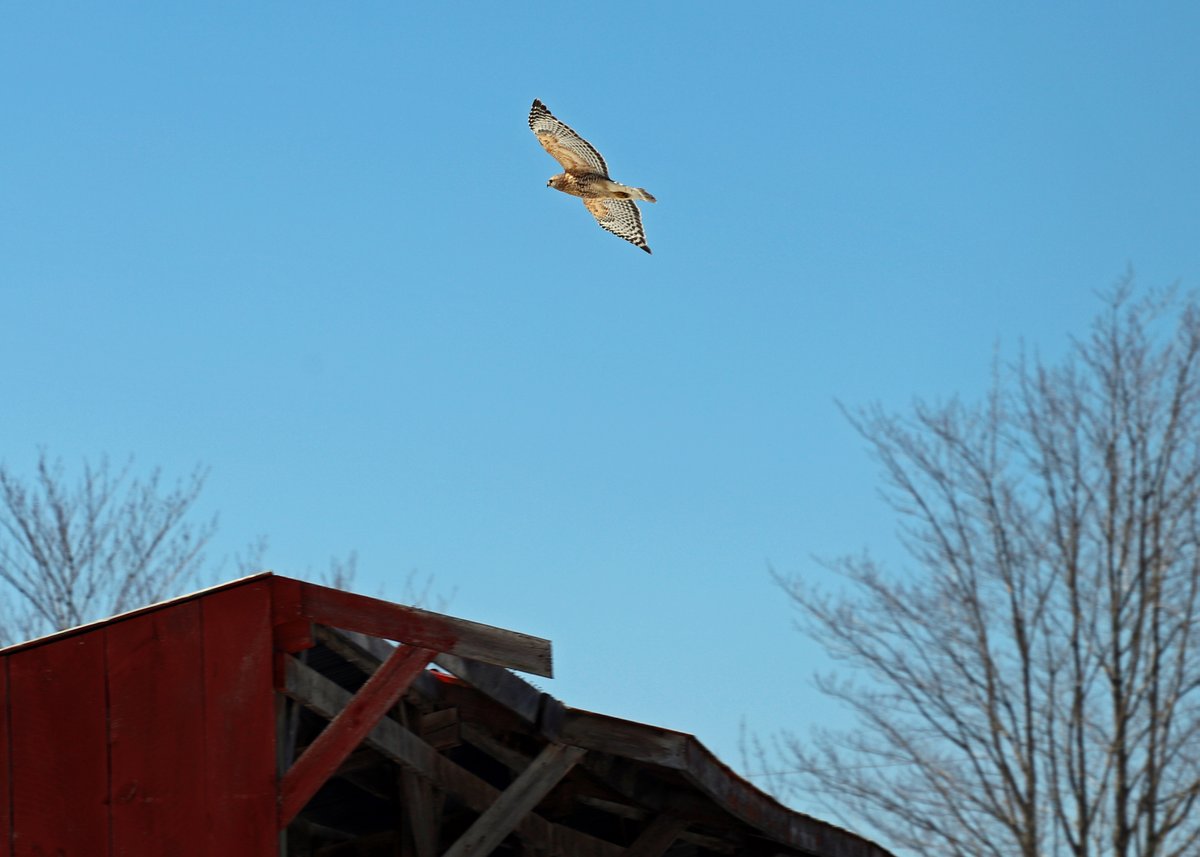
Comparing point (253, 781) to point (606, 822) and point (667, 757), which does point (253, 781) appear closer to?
point (667, 757)

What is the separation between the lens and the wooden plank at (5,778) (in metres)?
7.23

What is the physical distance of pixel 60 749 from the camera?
285 inches

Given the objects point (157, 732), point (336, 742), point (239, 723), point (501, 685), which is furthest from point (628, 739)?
point (157, 732)

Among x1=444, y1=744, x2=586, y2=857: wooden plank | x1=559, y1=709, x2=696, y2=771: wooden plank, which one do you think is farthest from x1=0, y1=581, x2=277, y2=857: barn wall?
x1=559, y1=709, x2=696, y2=771: wooden plank

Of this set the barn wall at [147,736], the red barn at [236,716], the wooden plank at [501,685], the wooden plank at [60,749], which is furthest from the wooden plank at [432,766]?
the wooden plank at [60,749]

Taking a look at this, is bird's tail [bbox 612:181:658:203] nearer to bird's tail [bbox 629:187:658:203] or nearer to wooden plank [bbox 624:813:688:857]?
bird's tail [bbox 629:187:658:203]

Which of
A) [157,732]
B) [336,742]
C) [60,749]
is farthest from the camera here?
[60,749]

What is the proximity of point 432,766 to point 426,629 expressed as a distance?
1086 millimetres

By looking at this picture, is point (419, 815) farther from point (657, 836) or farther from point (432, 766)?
point (657, 836)

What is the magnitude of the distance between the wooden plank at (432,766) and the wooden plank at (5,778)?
1301 mm

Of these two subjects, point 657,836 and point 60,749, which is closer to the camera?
point 60,749

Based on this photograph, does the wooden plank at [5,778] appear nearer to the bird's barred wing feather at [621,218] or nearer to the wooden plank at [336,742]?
the wooden plank at [336,742]

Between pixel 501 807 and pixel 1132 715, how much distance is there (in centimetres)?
1225

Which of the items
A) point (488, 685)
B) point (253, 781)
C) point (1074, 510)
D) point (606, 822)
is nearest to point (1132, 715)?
point (1074, 510)
